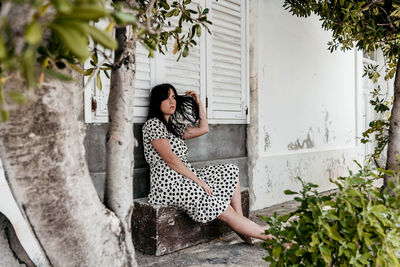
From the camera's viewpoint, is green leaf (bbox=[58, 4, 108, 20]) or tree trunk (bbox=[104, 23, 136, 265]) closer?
green leaf (bbox=[58, 4, 108, 20])

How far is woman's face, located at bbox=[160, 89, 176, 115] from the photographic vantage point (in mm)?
3084

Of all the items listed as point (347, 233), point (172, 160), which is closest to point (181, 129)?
point (172, 160)

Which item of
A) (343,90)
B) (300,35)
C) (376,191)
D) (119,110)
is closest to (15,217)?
(119,110)

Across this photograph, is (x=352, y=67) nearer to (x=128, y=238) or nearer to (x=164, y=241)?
(x=164, y=241)

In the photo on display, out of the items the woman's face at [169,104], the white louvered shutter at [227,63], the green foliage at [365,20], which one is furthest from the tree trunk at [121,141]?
the green foliage at [365,20]

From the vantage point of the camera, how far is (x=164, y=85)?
3.12 metres

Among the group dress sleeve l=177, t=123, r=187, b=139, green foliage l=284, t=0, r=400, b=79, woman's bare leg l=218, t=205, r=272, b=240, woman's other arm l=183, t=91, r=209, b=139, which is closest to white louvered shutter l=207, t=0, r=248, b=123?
woman's other arm l=183, t=91, r=209, b=139

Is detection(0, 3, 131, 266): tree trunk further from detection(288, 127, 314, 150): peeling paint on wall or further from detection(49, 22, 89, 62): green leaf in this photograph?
detection(288, 127, 314, 150): peeling paint on wall

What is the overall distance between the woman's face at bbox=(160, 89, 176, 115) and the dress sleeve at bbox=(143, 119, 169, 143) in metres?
0.15

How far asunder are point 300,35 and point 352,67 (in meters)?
1.76

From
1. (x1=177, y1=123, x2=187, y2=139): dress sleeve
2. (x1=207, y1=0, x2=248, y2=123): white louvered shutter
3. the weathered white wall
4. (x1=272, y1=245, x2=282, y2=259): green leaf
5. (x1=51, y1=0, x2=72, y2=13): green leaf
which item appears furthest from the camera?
the weathered white wall

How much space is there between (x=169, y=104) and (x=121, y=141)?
1805 millimetres

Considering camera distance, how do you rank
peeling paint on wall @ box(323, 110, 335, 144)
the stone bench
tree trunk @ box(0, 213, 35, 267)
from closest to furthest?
1. tree trunk @ box(0, 213, 35, 267)
2. the stone bench
3. peeling paint on wall @ box(323, 110, 335, 144)

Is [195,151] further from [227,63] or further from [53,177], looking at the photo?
[53,177]
